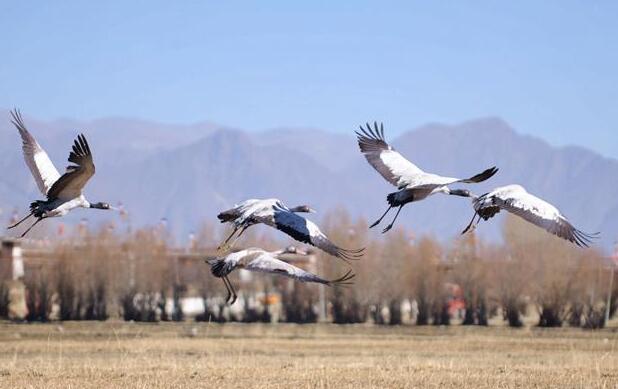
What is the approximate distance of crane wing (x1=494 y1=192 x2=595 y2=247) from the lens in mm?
24891

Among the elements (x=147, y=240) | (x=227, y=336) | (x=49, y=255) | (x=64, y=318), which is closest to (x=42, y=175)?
(x=227, y=336)

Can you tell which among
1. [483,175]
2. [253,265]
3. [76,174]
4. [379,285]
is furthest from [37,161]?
[379,285]

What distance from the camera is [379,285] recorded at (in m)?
81.7

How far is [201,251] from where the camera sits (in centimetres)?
10588

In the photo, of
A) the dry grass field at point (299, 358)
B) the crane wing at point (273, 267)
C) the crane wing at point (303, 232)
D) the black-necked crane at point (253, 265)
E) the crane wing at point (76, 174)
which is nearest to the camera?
Result: the crane wing at point (303, 232)

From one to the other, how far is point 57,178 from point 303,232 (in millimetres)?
7364

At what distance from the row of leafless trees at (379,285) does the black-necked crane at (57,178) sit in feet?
136

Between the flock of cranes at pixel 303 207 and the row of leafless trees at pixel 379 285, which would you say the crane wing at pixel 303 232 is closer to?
the flock of cranes at pixel 303 207

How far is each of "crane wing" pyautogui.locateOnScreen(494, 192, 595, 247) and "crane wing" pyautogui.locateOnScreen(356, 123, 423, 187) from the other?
2263 mm

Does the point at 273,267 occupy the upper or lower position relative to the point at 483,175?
lower

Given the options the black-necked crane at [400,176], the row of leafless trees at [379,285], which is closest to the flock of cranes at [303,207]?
the black-necked crane at [400,176]

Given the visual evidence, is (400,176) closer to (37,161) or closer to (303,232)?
(303,232)

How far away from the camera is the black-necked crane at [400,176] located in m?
25.2

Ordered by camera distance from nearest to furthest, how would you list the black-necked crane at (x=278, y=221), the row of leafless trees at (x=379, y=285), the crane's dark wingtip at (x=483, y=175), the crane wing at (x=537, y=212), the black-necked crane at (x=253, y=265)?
the crane's dark wingtip at (x=483, y=175) → the black-necked crane at (x=278, y=221) → the crane wing at (x=537, y=212) → the black-necked crane at (x=253, y=265) → the row of leafless trees at (x=379, y=285)
